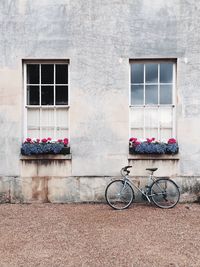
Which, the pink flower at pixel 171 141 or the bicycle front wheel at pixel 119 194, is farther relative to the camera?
the pink flower at pixel 171 141

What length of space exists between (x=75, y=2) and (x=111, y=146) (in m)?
3.69

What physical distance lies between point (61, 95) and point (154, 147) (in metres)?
2.70

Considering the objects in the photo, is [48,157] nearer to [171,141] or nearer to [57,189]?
[57,189]

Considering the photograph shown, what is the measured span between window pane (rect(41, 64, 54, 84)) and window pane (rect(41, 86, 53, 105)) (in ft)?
0.51

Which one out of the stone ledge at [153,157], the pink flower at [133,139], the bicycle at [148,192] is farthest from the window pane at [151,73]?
the bicycle at [148,192]

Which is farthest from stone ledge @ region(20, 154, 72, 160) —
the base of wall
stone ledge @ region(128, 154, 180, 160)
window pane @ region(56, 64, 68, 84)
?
window pane @ region(56, 64, 68, 84)

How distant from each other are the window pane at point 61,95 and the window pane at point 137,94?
5.62 feet

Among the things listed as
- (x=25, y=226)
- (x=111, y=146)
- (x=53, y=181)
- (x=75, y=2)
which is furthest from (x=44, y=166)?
(x=75, y=2)

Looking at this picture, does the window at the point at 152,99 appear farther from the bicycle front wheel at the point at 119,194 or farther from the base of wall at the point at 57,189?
the bicycle front wheel at the point at 119,194

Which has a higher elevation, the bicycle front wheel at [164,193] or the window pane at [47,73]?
the window pane at [47,73]

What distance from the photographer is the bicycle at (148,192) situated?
A: 8508 millimetres

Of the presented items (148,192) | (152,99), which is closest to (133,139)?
(152,99)

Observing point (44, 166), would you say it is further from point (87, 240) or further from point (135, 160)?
point (87, 240)

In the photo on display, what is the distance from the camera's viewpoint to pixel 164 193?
28.1ft
